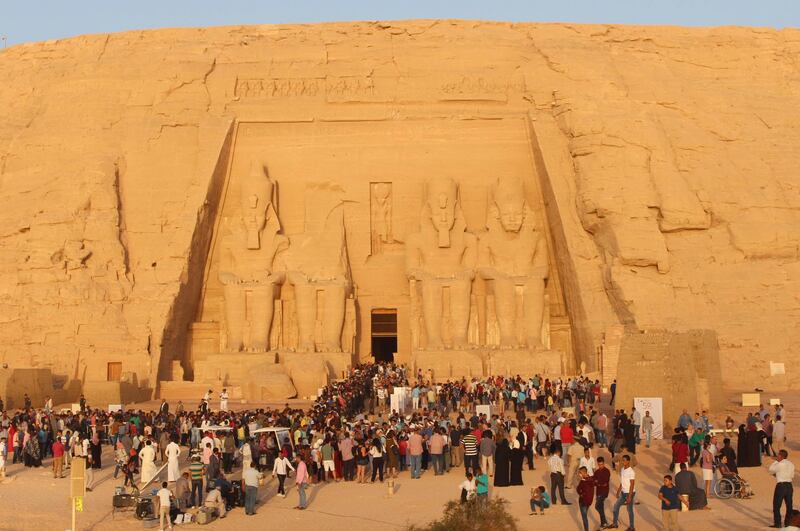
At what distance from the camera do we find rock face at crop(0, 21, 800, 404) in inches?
1153

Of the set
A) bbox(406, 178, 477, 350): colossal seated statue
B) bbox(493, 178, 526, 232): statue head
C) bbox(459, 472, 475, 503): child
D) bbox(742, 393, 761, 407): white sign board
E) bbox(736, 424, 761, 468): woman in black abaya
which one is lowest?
bbox(459, 472, 475, 503): child

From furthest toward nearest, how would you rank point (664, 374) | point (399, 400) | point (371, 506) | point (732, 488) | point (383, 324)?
point (383, 324)
point (399, 400)
point (664, 374)
point (371, 506)
point (732, 488)

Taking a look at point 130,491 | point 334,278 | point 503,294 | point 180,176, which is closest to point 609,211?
point 503,294

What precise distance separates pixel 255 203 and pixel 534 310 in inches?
316

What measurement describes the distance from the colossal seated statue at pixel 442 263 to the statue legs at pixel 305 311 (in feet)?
8.83

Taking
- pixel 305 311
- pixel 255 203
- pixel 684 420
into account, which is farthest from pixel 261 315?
pixel 684 420

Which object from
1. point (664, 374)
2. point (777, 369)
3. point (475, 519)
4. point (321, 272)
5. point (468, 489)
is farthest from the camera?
point (321, 272)

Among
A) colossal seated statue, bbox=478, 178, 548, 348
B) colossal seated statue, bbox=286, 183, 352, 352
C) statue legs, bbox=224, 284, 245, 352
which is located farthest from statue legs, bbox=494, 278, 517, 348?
statue legs, bbox=224, 284, 245, 352

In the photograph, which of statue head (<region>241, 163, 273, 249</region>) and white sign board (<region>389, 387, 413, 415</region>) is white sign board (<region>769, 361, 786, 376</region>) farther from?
statue head (<region>241, 163, 273, 249</region>)

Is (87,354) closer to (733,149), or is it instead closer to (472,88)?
(472,88)

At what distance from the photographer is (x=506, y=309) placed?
3127 centimetres

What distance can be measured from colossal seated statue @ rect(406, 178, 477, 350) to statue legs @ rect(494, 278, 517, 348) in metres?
0.82

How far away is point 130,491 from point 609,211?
666 inches

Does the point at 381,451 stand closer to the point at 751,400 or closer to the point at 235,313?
the point at 751,400
